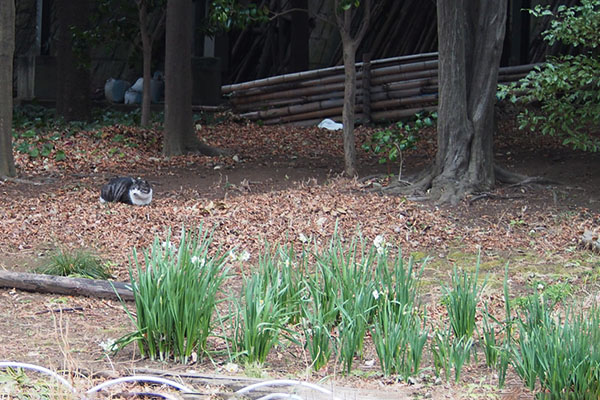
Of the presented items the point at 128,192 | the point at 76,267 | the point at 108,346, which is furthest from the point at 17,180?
the point at 108,346

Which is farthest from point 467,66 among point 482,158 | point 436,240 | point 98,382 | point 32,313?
point 98,382

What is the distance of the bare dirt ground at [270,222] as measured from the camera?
13.6ft

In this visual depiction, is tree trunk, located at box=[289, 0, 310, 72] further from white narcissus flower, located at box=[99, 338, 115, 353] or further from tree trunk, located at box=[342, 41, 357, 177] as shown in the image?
white narcissus flower, located at box=[99, 338, 115, 353]

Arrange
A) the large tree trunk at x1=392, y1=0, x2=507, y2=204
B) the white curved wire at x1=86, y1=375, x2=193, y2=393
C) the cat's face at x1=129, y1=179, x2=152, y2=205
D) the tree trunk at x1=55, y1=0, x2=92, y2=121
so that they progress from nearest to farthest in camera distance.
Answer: the white curved wire at x1=86, y1=375, x2=193, y2=393
the cat's face at x1=129, y1=179, x2=152, y2=205
the large tree trunk at x1=392, y1=0, x2=507, y2=204
the tree trunk at x1=55, y1=0, x2=92, y2=121

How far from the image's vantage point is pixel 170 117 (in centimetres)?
1145

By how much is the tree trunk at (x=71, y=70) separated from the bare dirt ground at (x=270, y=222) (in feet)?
7.53

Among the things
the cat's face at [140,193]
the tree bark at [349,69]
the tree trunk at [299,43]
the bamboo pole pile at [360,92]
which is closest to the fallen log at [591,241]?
the tree bark at [349,69]

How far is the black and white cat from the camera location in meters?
8.02

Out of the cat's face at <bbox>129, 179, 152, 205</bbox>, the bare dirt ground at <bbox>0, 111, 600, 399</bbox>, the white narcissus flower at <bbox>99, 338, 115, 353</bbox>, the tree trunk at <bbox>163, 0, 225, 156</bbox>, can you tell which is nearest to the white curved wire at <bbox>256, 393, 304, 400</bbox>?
the bare dirt ground at <bbox>0, 111, 600, 399</bbox>

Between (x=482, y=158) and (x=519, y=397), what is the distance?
198 inches

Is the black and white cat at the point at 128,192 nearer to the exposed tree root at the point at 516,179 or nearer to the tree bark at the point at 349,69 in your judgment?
the tree bark at the point at 349,69

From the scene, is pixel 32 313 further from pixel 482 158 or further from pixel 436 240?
pixel 482 158

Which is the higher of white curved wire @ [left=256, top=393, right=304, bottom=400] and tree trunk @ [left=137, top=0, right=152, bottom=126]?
tree trunk @ [left=137, top=0, right=152, bottom=126]

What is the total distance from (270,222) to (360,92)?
7530 mm
